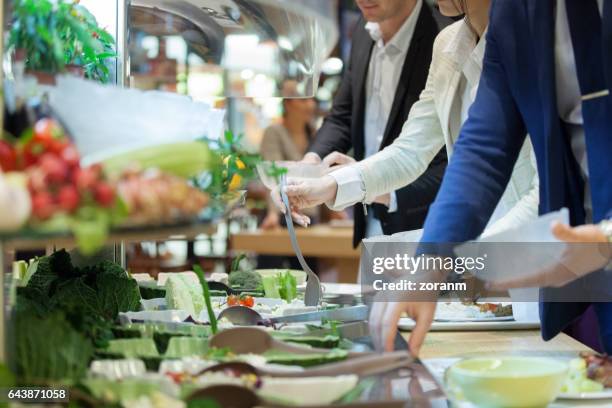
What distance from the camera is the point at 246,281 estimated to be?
8.72ft

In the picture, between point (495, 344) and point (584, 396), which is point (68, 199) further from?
point (495, 344)

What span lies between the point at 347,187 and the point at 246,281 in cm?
41

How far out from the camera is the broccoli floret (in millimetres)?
2631

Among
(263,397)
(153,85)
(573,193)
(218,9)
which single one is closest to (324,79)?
(153,85)

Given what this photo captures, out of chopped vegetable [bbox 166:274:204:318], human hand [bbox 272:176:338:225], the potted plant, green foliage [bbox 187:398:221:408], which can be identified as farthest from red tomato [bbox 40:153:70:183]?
human hand [bbox 272:176:338:225]

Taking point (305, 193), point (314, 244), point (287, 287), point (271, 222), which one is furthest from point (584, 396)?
point (271, 222)

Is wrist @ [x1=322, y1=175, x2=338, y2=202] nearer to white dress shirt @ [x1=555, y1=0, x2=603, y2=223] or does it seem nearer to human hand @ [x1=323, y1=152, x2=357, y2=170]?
Result: human hand @ [x1=323, y1=152, x2=357, y2=170]

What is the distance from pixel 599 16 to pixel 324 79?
8.90 metres

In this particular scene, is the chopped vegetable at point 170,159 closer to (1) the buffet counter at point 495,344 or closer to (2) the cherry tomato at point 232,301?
(1) the buffet counter at point 495,344

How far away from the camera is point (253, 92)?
290 centimetres

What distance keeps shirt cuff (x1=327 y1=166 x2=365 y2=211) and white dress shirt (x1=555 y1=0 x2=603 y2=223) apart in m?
0.98

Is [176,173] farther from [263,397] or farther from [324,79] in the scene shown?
[324,79]

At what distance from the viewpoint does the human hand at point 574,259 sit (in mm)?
1437

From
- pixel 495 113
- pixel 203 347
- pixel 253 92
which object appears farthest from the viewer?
pixel 253 92
